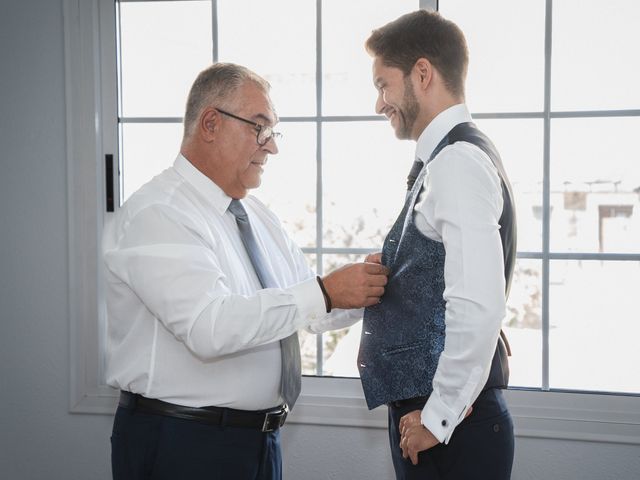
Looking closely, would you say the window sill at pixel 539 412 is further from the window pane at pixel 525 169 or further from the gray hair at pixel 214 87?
the gray hair at pixel 214 87

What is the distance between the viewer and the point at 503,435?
1.38 meters

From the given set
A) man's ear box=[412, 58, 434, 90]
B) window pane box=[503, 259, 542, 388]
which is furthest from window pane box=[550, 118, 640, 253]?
man's ear box=[412, 58, 434, 90]

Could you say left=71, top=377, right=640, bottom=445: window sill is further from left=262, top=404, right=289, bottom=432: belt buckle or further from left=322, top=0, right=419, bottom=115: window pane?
left=322, top=0, right=419, bottom=115: window pane

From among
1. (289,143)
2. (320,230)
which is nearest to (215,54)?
(289,143)

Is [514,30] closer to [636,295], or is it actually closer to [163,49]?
[636,295]

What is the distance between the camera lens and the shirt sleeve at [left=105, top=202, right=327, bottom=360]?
1388mm

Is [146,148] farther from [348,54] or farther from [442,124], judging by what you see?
[442,124]

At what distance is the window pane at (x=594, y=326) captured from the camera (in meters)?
2.22

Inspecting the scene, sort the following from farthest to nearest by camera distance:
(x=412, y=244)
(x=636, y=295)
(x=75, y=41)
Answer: (x=75, y=41), (x=636, y=295), (x=412, y=244)

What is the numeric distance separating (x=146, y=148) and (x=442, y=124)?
143 centimetres

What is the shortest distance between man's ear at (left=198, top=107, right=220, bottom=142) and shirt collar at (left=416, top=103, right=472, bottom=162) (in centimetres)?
54

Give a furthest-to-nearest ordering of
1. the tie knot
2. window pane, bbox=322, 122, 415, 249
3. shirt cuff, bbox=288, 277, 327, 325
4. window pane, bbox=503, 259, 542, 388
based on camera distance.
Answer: window pane, bbox=322, 122, 415, 249 < window pane, bbox=503, 259, 542, 388 < the tie knot < shirt cuff, bbox=288, 277, 327, 325

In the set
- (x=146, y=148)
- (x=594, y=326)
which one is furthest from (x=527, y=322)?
(x=146, y=148)

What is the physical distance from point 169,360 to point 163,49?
141cm
